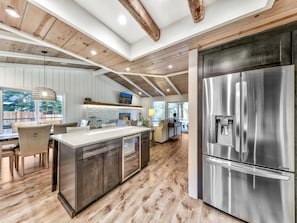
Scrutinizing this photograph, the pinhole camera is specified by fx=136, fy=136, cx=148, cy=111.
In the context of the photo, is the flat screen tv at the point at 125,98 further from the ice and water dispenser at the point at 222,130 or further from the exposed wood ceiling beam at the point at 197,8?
the exposed wood ceiling beam at the point at 197,8

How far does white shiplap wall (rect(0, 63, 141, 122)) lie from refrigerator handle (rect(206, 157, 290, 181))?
5879 millimetres

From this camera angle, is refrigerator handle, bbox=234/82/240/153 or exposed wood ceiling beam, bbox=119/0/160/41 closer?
exposed wood ceiling beam, bbox=119/0/160/41

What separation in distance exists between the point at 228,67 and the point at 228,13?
2.05 feet

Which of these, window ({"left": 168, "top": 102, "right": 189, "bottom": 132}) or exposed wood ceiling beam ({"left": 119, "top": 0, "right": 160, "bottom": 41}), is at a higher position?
exposed wood ceiling beam ({"left": 119, "top": 0, "right": 160, "bottom": 41})

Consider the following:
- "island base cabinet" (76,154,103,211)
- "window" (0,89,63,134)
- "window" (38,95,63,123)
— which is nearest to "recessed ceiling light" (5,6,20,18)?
"island base cabinet" (76,154,103,211)

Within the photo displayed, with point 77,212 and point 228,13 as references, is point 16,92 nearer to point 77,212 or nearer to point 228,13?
point 77,212

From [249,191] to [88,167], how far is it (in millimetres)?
2064

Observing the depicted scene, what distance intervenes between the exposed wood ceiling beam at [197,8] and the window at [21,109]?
5.86 metres

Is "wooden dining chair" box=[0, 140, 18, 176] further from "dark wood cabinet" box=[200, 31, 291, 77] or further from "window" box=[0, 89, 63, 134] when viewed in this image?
"dark wood cabinet" box=[200, 31, 291, 77]

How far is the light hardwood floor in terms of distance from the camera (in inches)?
68.6

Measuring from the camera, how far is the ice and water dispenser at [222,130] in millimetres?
1780

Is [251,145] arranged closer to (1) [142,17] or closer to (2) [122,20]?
(1) [142,17]

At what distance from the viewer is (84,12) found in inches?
70.6

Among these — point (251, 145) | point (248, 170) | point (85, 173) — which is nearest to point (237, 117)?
point (251, 145)
